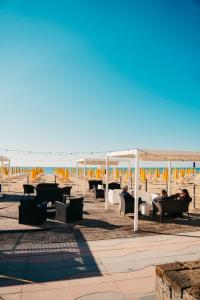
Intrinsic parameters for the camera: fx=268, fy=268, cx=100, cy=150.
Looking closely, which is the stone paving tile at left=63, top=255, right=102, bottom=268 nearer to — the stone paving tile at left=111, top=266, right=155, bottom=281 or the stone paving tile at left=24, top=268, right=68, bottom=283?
the stone paving tile at left=24, top=268, right=68, bottom=283

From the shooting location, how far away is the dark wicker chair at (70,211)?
8.43m

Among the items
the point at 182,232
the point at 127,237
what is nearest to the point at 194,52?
the point at 182,232

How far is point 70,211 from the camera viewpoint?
8523mm

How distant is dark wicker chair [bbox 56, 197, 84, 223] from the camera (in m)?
8.43

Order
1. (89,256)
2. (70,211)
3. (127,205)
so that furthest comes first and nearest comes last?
(127,205) → (70,211) → (89,256)

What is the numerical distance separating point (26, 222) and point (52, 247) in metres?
2.57

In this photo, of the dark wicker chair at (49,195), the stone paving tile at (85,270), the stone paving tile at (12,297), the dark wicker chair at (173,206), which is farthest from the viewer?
the dark wicker chair at (49,195)

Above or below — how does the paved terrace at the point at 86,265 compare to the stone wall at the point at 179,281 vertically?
below

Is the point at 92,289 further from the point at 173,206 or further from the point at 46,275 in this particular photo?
the point at 173,206

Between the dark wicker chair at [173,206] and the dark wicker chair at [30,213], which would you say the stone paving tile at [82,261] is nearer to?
the dark wicker chair at [30,213]

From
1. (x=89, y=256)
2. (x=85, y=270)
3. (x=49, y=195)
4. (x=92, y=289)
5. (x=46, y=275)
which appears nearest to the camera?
(x=92, y=289)

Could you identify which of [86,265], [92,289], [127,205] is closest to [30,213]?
[127,205]

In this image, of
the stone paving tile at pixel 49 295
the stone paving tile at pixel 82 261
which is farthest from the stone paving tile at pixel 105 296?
the stone paving tile at pixel 82 261

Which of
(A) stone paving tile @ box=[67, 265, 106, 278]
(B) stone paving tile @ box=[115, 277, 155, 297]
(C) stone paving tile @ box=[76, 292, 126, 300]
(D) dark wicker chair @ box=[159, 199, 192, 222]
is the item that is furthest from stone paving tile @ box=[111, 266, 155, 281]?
(D) dark wicker chair @ box=[159, 199, 192, 222]
